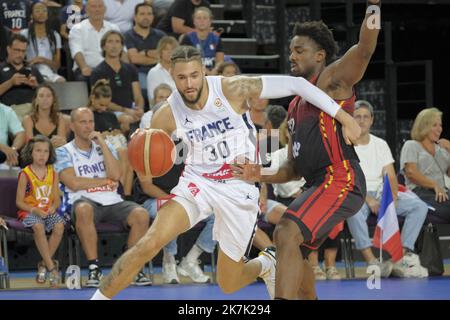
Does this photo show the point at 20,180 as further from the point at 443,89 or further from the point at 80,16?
the point at 443,89

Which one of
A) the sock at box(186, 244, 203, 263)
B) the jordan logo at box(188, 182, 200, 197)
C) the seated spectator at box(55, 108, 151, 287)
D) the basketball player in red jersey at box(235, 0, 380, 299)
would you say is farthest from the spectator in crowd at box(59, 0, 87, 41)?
the jordan logo at box(188, 182, 200, 197)

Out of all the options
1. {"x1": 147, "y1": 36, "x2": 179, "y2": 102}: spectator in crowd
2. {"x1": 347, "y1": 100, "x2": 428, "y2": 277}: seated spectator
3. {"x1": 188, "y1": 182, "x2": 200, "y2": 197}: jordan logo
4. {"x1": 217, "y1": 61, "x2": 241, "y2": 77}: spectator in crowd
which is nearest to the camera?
{"x1": 188, "y1": 182, "x2": 200, "y2": 197}: jordan logo

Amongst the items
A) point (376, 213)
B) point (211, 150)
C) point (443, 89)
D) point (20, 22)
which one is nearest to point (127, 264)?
point (211, 150)

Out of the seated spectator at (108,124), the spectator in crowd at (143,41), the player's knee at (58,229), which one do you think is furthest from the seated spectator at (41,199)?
the spectator in crowd at (143,41)

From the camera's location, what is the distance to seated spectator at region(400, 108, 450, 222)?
10.4 metres

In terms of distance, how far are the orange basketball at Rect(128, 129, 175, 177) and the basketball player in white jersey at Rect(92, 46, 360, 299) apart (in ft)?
0.40

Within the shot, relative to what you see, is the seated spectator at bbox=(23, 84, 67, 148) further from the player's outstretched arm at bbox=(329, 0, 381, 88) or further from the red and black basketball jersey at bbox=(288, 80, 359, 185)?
the player's outstretched arm at bbox=(329, 0, 381, 88)

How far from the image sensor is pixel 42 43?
11.6m

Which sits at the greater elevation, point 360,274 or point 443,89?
point 443,89

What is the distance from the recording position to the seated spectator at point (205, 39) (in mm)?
12008

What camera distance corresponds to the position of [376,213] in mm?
10008

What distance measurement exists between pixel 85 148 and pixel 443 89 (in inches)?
276

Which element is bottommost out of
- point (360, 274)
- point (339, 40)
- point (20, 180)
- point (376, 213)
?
point (360, 274)

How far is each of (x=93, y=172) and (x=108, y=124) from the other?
802 mm
